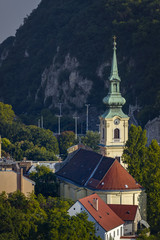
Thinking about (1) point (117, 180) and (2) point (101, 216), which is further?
(1) point (117, 180)

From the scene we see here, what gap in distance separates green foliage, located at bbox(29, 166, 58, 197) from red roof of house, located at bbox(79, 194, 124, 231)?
446 inches

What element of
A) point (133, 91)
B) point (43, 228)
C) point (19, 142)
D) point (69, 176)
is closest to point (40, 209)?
point (43, 228)

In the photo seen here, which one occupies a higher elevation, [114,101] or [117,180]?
[114,101]

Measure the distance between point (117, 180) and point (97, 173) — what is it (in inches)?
145

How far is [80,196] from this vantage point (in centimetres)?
10588

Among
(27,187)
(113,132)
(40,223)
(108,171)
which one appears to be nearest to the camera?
(40,223)

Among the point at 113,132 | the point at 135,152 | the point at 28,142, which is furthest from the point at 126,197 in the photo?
the point at 28,142

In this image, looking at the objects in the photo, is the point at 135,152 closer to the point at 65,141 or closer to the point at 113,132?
the point at 113,132

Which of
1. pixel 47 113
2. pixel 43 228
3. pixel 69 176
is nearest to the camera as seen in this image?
pixel 43 228

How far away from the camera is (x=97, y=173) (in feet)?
347

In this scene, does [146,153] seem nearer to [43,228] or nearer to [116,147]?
[116,147]

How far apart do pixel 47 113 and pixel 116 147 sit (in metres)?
83.7

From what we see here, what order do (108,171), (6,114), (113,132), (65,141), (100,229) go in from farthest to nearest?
(6,114)
(65,141)
(113,132)
(108,171)
(100,229)

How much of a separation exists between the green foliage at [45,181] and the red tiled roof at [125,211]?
10.4 meters
